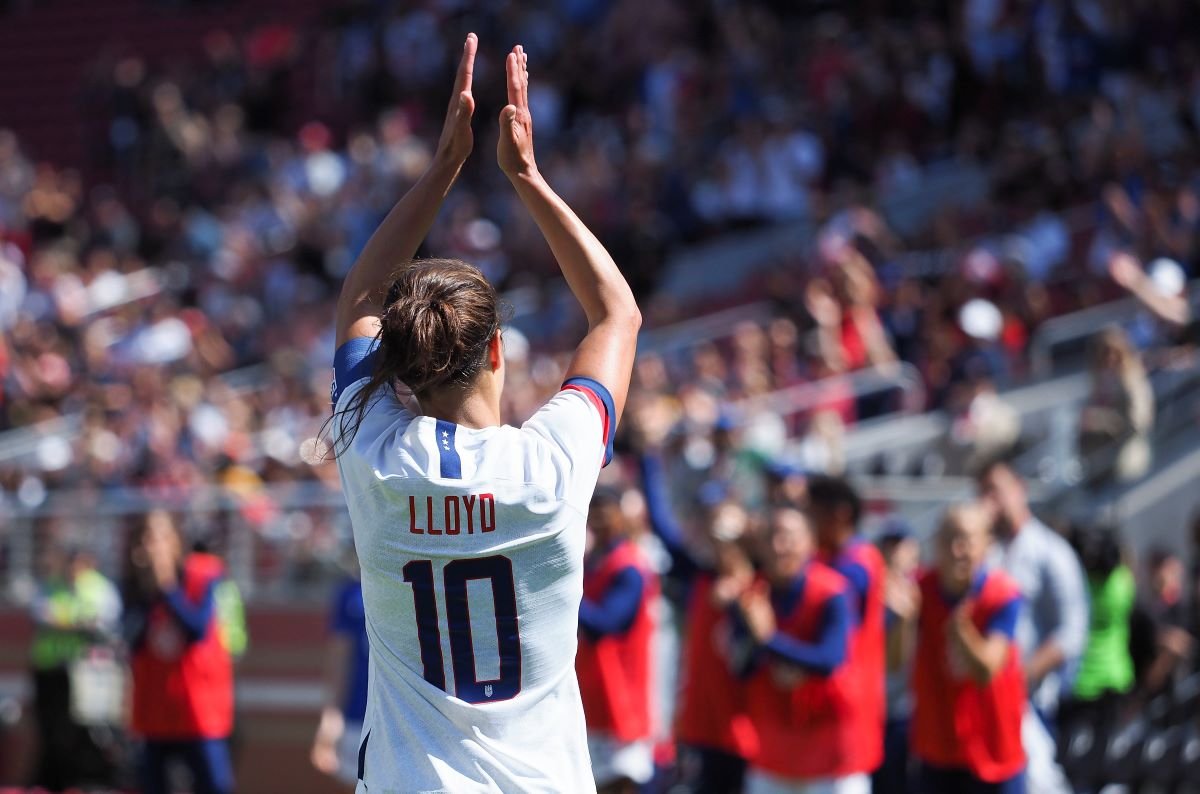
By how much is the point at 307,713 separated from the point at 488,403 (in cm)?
826

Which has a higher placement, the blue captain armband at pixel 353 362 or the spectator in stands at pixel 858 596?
the blue captain armband at pixel 353 362

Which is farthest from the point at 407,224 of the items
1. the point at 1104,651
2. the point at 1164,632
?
the point at 1164,632

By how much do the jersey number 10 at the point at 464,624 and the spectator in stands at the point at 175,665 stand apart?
201 inches

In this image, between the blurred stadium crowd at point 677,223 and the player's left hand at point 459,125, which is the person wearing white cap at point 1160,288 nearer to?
the blurred stadium crowd at point 677,223

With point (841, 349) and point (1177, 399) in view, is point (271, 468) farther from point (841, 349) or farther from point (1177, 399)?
point (1177, 399)

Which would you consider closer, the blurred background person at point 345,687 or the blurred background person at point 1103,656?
the blurred background person at point 345,687

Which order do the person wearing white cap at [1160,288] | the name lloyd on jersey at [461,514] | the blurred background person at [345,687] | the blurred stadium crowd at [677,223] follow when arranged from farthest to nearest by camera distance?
the blurred stadium crowd at [677,223], the person wearing white cap at [1160,288], the blurred background person at [345,687], the name lloyd on jersey at [461,514]

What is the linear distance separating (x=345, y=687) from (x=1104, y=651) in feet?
11.0

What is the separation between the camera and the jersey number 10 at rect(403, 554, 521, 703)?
104 inches

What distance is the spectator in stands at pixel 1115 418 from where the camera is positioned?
28.0 ft

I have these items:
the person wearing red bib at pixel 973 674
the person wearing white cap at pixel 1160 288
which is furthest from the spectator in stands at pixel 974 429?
the person wearing red bib at pixel 973 674

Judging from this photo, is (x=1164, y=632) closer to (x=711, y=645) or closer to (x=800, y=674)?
(x=711, y=645)

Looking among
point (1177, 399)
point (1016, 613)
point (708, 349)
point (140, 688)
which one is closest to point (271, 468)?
point (708, 349)

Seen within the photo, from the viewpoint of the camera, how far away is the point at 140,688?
755 centimetres
